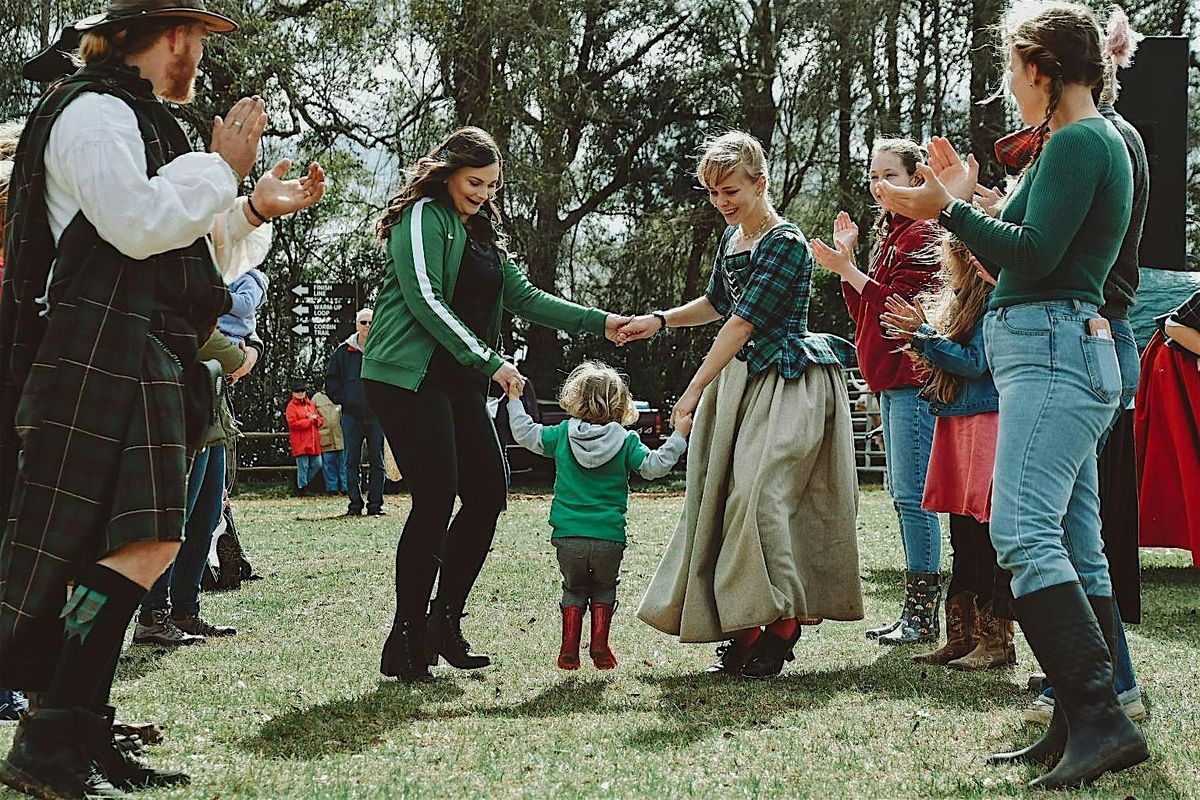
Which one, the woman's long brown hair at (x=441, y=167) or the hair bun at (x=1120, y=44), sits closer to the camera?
the hair bun at (x=1120, y=44)

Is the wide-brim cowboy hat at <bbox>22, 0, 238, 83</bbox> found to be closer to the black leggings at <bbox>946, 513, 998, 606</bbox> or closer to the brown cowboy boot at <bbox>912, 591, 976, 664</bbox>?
the black leggings at <bbox>946, 513, 998, 606</bbox>

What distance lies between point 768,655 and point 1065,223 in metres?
2.35

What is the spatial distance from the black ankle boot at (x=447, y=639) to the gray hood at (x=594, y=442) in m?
0.81

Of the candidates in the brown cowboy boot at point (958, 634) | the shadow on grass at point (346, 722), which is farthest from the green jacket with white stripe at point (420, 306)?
the brown cowboy boot at point (958, 634)

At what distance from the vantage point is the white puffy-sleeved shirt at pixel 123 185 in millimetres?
3176

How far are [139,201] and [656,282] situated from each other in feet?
66.0

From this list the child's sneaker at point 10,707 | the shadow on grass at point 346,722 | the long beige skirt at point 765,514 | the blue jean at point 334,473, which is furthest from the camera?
the blue jean at point 334,473

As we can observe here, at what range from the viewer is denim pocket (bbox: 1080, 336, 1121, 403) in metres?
3.54

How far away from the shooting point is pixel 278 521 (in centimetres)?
1367

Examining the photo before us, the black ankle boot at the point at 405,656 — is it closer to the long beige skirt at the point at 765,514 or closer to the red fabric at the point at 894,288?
the long beige skirt at the point at 765,514

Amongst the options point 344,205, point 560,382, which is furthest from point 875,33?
point 344,205

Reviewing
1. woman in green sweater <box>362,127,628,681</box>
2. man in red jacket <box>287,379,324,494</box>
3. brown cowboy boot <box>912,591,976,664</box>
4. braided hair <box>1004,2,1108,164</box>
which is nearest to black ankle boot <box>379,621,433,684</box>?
woman in green sweater <box>362,127,628,681</box>

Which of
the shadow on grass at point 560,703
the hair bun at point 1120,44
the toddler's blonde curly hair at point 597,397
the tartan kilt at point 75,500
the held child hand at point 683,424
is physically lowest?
the shadow on grass at point 560,703

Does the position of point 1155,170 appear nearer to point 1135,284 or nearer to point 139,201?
point 1135,284
